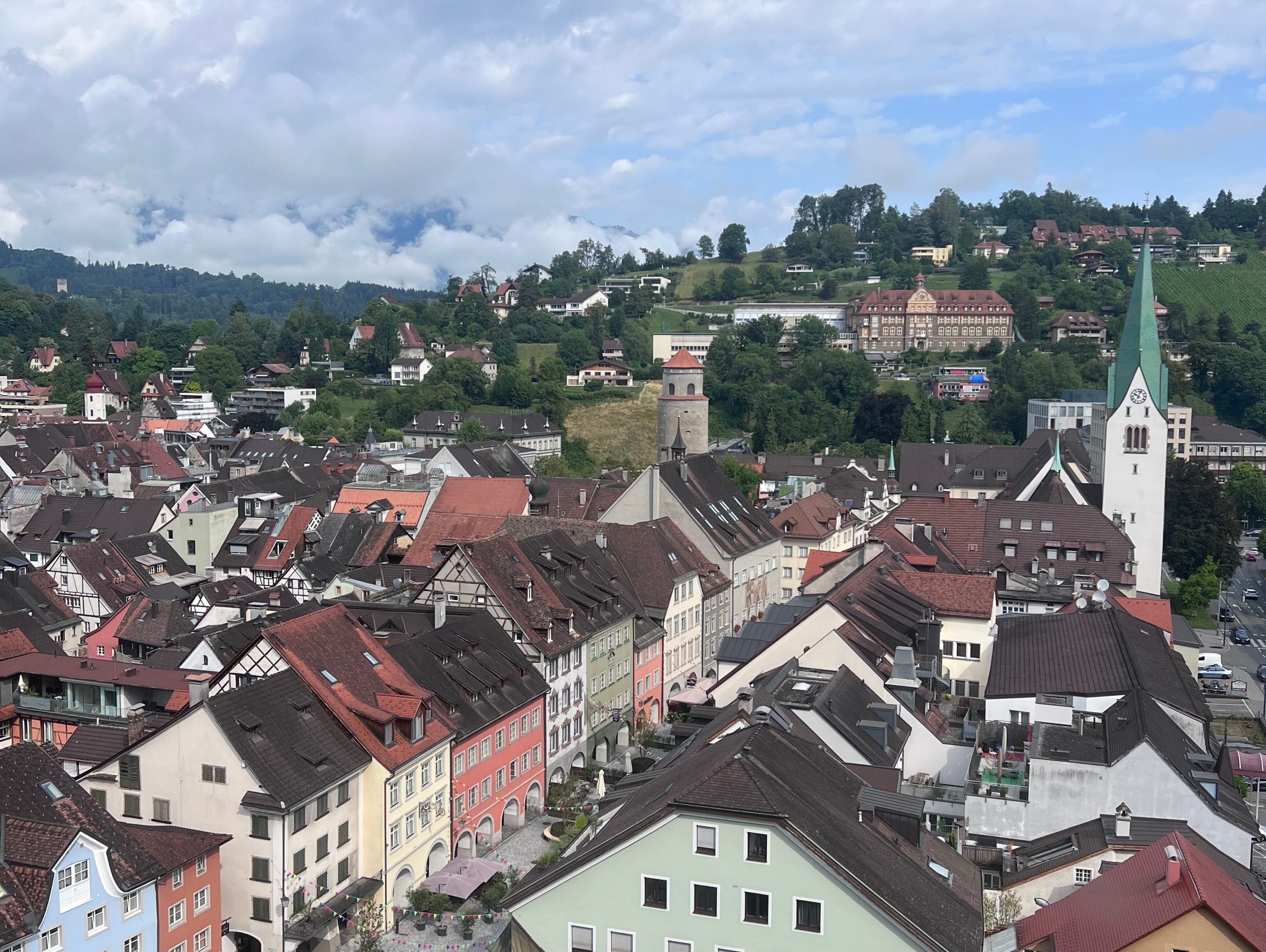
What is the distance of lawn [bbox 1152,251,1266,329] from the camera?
177 m

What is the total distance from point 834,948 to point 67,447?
113 meters

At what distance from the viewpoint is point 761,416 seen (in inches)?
5384

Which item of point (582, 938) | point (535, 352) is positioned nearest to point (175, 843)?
point (582, 938)

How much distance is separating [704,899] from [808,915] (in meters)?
2.02

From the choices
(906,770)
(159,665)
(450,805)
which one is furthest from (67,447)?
(906,770)

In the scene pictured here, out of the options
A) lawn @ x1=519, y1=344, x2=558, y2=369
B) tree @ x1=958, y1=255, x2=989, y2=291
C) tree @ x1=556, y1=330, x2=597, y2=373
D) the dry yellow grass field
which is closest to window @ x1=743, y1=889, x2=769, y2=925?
the dry yellow grass field

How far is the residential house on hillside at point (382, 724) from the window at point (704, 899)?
12299 millimetres

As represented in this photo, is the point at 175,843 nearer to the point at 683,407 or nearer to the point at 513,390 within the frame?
the point at 683,407

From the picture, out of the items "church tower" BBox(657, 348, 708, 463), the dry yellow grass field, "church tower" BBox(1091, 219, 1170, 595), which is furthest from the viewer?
the dry yellow grass field

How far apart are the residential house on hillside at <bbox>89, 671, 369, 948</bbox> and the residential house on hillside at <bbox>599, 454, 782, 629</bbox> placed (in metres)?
33.2

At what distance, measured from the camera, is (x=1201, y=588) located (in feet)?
247

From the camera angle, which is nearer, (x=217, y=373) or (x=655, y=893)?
(x=655, y=893)

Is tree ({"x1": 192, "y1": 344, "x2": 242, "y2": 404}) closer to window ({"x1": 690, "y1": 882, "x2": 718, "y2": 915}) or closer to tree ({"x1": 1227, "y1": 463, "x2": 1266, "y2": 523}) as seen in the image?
tree ({"x1": 1227, "y1": 463, "x2": 1266, "y2": 523})

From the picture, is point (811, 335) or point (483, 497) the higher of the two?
point (811, 335)
